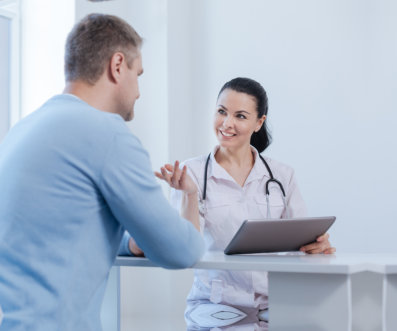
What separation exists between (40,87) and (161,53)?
850 millimetres

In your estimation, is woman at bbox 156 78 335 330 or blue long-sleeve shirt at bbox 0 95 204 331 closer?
blue long-sleeve shirt at bbox 0 95 204 331

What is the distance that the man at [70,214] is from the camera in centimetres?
97

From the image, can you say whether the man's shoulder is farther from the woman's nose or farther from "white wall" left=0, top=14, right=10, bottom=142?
"white wall" left=0, top=14, right=10, bottom=142

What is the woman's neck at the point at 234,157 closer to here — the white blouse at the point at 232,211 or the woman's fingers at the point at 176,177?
the white blouse at the point at 232,211

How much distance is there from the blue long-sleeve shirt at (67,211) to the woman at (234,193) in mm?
435

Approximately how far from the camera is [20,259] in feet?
3.18

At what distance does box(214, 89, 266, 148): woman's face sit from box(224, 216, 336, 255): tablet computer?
2.20 ft

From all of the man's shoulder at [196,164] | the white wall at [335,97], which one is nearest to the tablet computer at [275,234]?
the man's shoulder at [196,164]

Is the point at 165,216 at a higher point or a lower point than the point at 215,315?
higher

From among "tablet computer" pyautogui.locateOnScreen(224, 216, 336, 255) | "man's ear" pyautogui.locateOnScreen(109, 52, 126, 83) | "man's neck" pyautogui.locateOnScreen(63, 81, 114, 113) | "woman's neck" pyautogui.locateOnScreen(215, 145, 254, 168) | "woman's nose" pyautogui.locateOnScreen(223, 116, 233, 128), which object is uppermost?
"man's ear" pyautogui.locateOnScreen(109, 52, 126, 83)

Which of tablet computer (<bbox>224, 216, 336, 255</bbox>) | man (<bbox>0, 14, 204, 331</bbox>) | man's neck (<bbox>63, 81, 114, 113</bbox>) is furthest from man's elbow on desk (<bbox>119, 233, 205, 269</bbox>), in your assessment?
man's neck (<bbox>63, 81, 114, 113</bbox>)

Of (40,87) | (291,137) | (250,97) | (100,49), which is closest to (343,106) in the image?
(291,137)

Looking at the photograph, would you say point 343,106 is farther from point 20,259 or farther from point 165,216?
point 20,259

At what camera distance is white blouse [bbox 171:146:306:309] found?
1720 millimetres
